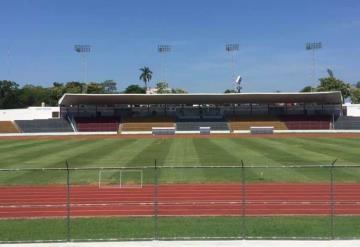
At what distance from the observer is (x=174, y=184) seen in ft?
89.9

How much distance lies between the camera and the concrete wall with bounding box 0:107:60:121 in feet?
310

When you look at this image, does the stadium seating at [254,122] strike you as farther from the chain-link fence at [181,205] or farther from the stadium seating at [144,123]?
the chain-link fence at [181,205]

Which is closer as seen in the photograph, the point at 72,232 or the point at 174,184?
the point at 72,232

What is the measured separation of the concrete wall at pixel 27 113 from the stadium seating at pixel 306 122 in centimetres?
4253

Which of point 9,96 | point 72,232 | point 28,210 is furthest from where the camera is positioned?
point 9,96

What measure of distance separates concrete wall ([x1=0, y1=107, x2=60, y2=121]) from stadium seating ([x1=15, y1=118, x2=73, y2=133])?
3514 mm

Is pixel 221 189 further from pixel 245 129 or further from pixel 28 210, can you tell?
pixel 245 129

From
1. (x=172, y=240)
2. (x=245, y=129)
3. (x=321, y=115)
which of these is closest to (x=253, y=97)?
(x=245, y=129)

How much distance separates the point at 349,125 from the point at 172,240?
82469mm

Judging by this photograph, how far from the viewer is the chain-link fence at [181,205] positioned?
51.9 feet

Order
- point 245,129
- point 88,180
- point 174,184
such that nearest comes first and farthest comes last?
point 174,184, point 88,180, point 245,129

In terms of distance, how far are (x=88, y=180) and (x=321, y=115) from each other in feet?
247

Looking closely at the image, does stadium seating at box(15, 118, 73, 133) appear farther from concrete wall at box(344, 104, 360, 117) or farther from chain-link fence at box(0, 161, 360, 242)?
chain-link fence at box(0, 161, 360, 242)

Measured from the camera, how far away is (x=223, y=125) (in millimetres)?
92875
